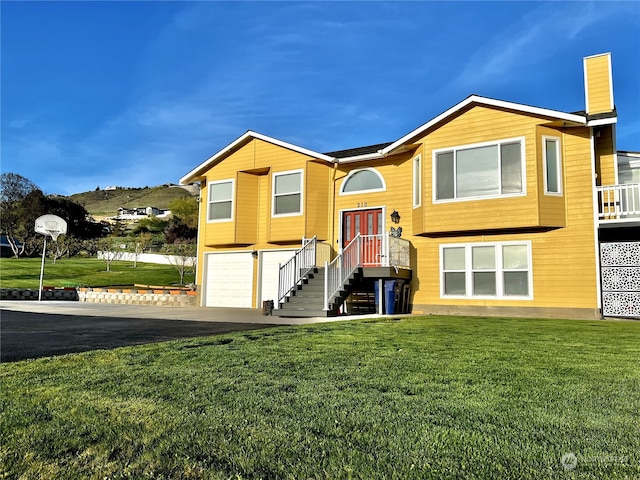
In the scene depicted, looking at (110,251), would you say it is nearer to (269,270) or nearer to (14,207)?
(14,207)

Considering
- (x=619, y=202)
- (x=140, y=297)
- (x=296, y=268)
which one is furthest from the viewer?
(x=140, y=297)

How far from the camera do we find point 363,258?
14.0 m

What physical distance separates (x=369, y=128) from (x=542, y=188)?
10970 mm

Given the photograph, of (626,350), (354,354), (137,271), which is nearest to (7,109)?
(354,354)

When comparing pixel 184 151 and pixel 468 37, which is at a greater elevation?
pixel 184 151

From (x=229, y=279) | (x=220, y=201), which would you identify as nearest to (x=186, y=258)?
(x=229, y=279)

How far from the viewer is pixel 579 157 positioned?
477 inches

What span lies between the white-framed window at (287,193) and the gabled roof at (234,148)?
866mm

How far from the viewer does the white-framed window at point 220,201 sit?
1712 centimetres

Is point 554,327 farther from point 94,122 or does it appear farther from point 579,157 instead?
point 94,122

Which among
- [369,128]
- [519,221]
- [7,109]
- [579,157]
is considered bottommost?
[519,221]

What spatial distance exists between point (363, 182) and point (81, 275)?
25869 millimetres

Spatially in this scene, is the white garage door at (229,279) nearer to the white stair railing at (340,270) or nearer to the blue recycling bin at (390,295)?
the white stair railing at (340,270)

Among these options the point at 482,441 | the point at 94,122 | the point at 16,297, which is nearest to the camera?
the point at 482,441
